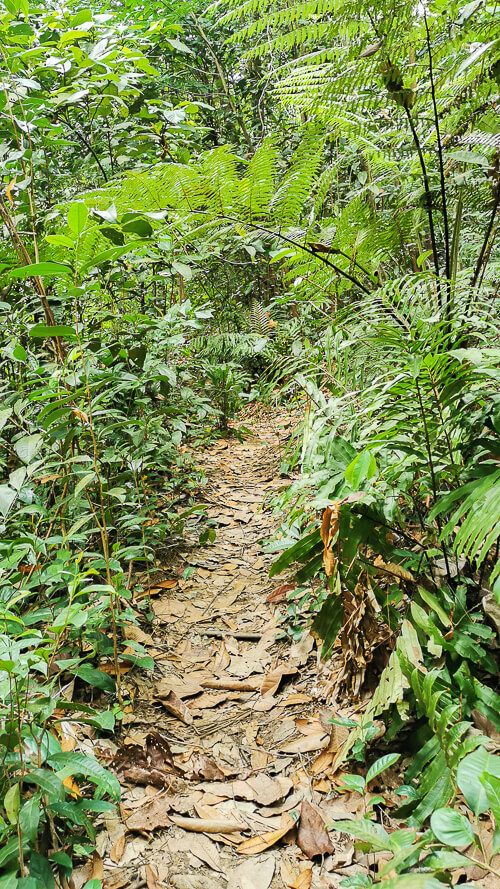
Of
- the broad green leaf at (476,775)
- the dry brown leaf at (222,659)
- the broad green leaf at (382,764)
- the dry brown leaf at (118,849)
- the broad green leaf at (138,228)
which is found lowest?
the dry brown leaf at (222,659)

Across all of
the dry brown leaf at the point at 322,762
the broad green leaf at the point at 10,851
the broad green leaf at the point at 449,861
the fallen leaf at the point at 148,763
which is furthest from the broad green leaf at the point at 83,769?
the broad green leaf at the point at 449,861

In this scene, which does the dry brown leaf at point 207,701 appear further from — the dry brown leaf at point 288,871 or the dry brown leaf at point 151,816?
the dry brown leaf at point 288,871

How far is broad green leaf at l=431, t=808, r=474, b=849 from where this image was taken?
696 mm

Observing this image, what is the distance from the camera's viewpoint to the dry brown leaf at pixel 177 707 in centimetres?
172

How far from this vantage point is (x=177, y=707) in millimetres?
1752

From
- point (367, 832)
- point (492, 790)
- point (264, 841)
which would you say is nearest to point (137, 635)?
point (264, 841)

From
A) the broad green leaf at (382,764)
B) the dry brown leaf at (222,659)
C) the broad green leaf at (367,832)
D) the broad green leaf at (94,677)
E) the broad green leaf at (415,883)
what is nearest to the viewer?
the broad green leaf at (415,883)

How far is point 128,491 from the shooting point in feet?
8.28

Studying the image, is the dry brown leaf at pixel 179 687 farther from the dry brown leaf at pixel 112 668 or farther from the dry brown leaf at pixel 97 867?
the dry brown leaf at pixel 97 867

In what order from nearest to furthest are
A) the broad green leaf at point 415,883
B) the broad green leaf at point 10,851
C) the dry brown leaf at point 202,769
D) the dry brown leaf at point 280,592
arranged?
the broad green leaf at point 415,883, the broad green leaf at point 10,851, the dry brown leaf at point 202,769, the dry brown leaf at point 280,592

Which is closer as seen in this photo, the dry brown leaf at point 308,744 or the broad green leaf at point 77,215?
the broad green leaf at point 77,215

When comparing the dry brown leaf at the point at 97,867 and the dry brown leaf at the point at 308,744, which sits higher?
the dry brown leaf at the point at 97,867

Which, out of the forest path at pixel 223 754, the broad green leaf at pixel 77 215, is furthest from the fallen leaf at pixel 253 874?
the broad green leaf at pixel 77 215

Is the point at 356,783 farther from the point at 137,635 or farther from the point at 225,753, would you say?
the point at 137,635
